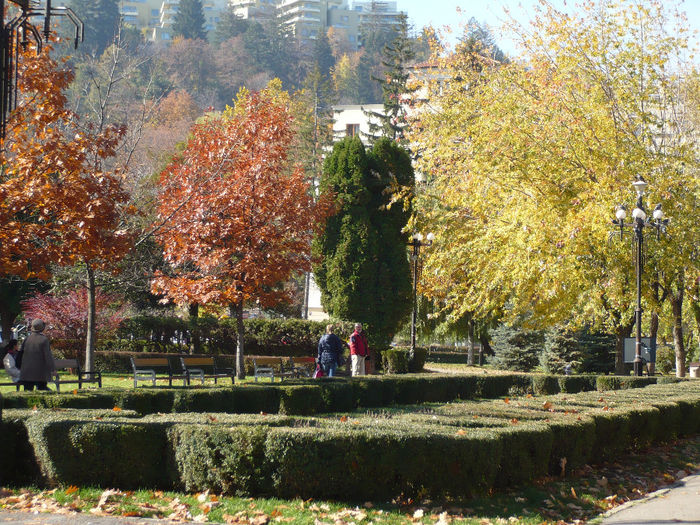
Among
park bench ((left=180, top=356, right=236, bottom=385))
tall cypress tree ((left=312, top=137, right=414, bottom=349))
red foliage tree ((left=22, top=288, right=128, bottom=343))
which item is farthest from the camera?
tall cypress tree ((left=312, top=137, right=414, bottom=349))

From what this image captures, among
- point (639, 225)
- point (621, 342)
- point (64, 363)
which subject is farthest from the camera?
point (621, 342)

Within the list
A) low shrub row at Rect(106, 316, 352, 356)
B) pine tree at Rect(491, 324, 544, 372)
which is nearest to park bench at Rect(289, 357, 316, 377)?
low shrub row at Rect(106, 316, 352, 356)

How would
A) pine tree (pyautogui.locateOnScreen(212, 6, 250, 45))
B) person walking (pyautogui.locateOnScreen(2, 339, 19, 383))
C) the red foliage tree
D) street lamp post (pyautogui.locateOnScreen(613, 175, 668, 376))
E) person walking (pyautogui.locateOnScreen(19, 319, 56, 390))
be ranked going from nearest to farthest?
1. person walking (pyautogui.locateOnScreen(19, 319, 56, 390))
2. person walking (pyautogui.locateOnScreen(2, 339, 19, 383))
3. street lamp post (pyautogui.locateOnScreen(613, 175, 668, 376))
4. the red foliage tree
5. pine tree (pyautogui.locateOnScreen(212, 6, 250, 45))

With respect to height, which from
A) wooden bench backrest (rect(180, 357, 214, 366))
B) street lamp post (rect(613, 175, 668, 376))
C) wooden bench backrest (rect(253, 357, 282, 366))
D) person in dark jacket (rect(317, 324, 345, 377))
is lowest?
wooden bench backrest (rect(253, 357, 282, 366))

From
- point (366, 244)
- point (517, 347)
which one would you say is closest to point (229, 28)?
point (517, 347)

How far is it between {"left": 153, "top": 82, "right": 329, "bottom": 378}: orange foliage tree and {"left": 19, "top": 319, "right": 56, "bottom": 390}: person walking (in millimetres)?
8563

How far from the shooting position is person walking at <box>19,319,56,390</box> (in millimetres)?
12078

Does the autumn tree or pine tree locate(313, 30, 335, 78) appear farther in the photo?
pine tree locate(313, 30, 335, 78)

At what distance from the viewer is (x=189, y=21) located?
123500mm

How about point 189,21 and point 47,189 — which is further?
point 189,21

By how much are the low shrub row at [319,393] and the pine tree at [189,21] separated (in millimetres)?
111849

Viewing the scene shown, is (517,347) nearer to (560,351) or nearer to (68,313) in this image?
(560,351)

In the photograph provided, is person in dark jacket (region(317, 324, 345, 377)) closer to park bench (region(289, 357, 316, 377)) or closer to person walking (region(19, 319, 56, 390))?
park bench (region(289, 357, 316, 377))

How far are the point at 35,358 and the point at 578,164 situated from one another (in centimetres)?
1364
